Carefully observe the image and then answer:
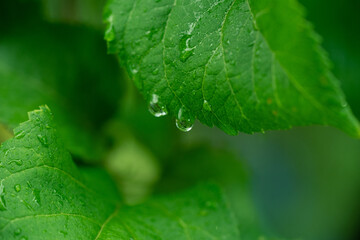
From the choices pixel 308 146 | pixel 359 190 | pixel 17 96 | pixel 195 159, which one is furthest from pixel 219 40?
pixel 359 190

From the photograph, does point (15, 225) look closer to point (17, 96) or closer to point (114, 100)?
point (17, 96)

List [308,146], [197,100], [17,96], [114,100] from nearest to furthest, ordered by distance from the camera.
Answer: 1. [197,100]
2. [17,96]
3. [114,100]
4. [308,146]

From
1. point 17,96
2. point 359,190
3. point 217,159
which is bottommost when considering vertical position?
point 359,190

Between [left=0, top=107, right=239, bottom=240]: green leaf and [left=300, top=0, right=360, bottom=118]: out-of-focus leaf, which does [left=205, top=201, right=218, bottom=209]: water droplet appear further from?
[left=300, top=0, right=360, bottom=118]: out-of-focus leaf

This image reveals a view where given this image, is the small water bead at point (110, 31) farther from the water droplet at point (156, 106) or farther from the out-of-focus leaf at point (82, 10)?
the out-of-focus leaf at point (82, 10)

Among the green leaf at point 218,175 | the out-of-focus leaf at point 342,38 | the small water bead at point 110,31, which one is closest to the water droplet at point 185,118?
the small water bead at point 110,31

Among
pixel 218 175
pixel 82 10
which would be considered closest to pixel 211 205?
pixel 218 175

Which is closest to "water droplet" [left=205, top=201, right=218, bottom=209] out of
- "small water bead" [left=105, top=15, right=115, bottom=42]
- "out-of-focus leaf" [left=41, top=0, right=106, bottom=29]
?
"small water bead" [left=105, top=15, right=115, bottom=42]
